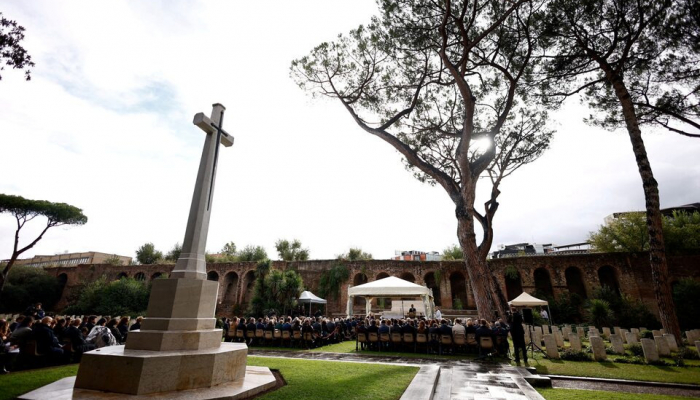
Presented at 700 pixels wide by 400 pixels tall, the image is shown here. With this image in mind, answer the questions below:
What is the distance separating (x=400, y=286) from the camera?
→ 1160cm

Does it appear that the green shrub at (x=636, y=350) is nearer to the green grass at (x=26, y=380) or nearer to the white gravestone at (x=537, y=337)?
the white gravestone at (x=537, y=337)

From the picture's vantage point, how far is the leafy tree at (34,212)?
895 inches

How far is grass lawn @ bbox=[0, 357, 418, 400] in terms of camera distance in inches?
154

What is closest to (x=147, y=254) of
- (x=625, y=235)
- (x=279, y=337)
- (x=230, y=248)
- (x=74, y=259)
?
(x=230, y=248)

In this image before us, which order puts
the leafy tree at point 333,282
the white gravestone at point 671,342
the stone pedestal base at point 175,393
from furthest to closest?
the leafy tree at point 333,282 < the white gravestone at point 671,342 < the stone pedestal base at point 175,393

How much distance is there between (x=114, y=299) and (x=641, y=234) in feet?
136

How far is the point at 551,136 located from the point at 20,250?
36065 mm

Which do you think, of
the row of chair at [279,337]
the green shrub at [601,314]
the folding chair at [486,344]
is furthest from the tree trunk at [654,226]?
the row of chair at [279,337]

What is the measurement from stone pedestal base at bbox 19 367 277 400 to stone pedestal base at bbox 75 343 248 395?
3.2 inches

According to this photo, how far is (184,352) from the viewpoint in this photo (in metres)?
3.84

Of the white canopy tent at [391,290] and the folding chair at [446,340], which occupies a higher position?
the white canopy tent at [391,290]

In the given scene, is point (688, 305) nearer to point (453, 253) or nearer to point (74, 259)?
point (453, 253)

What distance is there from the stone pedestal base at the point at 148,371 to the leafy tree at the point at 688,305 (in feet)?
73.7

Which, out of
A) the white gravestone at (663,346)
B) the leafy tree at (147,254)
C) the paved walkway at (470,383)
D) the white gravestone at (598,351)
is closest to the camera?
the paved walkway at (470,383)
